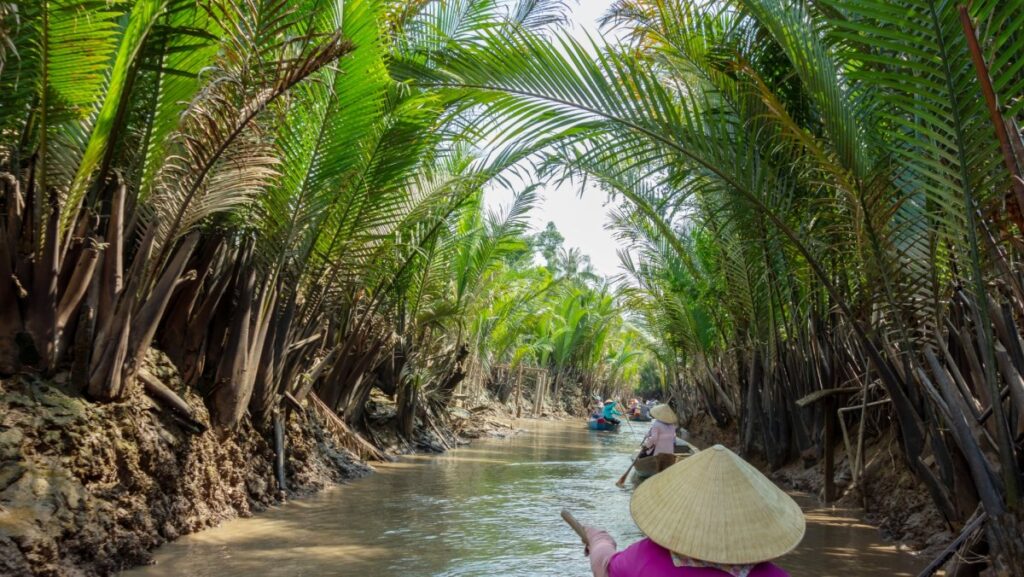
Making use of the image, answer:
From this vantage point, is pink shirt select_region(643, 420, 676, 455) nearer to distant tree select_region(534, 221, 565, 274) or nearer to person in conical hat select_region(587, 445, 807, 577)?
person in conical hat select_region(587, 445, 807, 577)

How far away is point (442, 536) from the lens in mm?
5785

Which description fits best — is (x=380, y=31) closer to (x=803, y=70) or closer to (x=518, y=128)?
(x=518, y=128)

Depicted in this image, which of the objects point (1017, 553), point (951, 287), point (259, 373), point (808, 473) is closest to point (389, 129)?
point (259, 373)

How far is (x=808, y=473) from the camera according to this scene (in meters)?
8.84

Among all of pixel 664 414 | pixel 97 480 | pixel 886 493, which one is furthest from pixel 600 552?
pixel 664 414

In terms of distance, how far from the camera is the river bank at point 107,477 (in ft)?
11.6

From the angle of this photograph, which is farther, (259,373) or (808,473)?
(808,473)

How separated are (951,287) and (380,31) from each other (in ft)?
15.7

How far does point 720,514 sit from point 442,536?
4.38 meters

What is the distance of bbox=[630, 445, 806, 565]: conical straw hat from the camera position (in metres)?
1.75

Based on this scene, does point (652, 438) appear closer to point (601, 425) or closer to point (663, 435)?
point (663, 435)

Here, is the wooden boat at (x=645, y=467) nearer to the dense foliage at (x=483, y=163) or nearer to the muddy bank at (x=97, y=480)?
the dense foliage at (x=483, y=163)

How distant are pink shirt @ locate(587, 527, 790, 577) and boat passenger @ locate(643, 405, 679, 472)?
716cm

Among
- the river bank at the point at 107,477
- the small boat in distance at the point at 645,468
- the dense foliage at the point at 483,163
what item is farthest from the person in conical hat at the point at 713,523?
the small boat in distance at the point at 645,468
